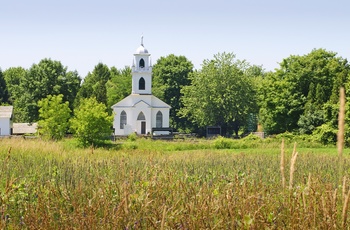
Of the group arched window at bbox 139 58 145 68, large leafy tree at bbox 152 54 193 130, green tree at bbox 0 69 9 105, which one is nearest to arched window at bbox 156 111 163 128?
arched window at bbox 139 58 145 68

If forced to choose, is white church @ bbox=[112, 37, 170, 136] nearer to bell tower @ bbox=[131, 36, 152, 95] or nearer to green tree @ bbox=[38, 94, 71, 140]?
bell tower @ bbox=[131, 36, 152, 95]

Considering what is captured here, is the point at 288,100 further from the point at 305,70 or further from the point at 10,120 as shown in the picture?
the point at 10,120

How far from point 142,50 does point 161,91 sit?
1036 centimetres

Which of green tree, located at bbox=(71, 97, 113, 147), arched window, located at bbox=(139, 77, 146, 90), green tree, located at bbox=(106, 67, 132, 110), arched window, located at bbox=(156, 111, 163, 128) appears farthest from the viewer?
green tree, located at bbox=(106, 67, 132, 110)

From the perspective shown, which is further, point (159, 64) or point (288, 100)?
point (159, 64)

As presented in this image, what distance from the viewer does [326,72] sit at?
177ft

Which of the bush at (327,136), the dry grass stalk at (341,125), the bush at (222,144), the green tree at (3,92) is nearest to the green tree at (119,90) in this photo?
the green tree at (3,92)

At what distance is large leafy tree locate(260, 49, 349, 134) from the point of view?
50.7 meters

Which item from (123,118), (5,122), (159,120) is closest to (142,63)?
(123,118)

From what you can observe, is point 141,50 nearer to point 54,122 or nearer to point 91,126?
point 54,122

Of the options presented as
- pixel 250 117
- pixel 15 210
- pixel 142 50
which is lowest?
pixel 15 210

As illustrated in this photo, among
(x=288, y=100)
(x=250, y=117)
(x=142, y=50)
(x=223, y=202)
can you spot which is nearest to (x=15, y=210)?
(x=223, y=202)

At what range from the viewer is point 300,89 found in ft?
176

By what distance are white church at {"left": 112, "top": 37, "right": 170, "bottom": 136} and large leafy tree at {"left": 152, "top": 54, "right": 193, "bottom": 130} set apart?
943 cm
